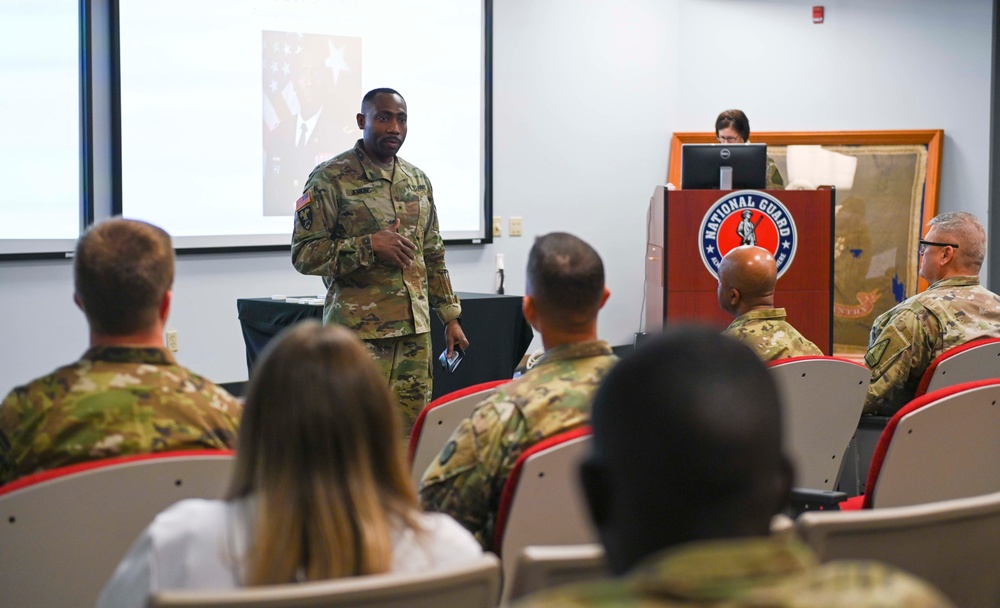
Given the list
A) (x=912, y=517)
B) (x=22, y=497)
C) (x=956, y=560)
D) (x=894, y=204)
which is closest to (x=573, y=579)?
(x=912, y=517)

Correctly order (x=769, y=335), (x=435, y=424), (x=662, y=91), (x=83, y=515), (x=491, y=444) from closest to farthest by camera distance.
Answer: (x=83, y=515) < (x=491, y=444) < (x=435, y=424) < (x=769, y=335) < (x=662, y=91)

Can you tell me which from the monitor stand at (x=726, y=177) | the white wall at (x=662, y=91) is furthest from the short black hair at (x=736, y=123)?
the white wall at (x=662, y=91)

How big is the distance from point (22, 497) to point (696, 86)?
728 cm

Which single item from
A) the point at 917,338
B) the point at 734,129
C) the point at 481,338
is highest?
the point at 734,129

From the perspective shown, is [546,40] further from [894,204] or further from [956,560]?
[956,560]

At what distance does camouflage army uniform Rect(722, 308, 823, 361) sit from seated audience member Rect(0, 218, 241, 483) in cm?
182

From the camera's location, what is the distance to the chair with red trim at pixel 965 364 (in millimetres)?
2971

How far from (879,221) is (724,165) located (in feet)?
9.82

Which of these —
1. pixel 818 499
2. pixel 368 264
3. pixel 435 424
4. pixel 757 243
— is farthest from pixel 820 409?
pixel 757 243

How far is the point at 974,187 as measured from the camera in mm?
7566

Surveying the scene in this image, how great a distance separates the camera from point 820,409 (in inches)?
111

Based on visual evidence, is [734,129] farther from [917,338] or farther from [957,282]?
[917,338]

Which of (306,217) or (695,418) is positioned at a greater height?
(306,217)

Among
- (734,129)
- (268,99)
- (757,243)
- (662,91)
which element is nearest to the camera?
(757,243)
